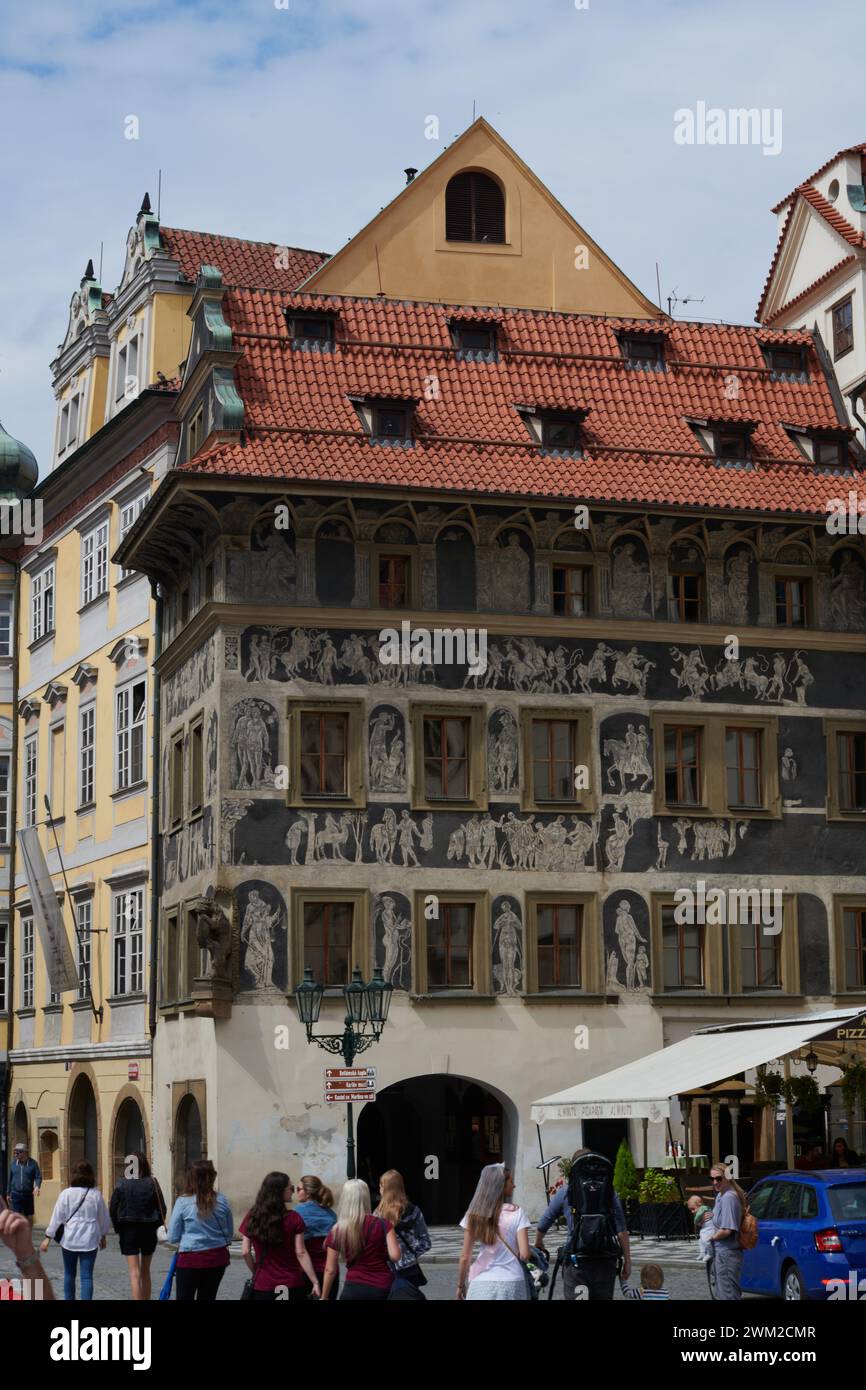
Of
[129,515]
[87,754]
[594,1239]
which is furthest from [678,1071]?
[87,754]

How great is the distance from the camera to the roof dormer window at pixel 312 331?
1484 inches

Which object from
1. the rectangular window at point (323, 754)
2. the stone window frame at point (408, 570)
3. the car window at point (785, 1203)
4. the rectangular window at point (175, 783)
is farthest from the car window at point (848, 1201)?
the rectangular window at point (175, 783)

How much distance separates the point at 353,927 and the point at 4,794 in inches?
683

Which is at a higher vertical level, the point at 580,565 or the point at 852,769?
the point at 580,565

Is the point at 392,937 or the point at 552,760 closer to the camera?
the point at 392,937

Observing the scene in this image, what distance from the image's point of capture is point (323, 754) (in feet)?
113

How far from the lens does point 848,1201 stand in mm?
20141

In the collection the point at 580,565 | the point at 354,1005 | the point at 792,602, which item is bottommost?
the point at 354,1005

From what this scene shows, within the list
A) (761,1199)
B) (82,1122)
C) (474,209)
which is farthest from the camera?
(82,1122)

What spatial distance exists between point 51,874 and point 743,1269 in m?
25.7

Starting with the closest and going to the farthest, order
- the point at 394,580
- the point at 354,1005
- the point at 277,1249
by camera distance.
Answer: the point at 277,1249 → the point at 354,1005 → the point at 394,580

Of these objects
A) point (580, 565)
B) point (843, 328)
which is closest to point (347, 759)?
point (580, 565)

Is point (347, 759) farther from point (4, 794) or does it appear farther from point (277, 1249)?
point (277, 1249)

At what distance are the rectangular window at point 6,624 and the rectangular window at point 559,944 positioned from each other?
18953 mm
